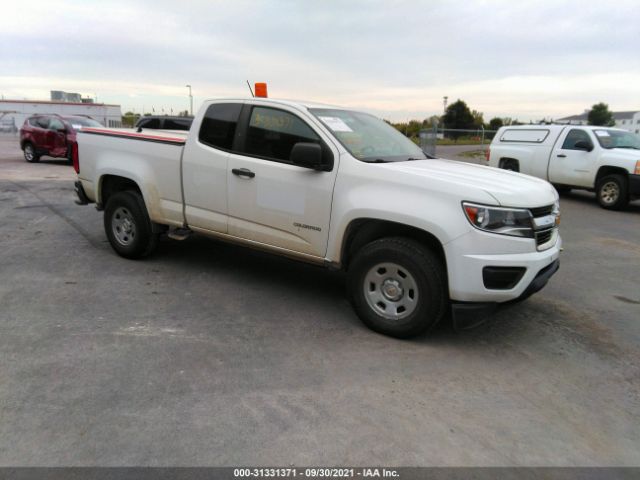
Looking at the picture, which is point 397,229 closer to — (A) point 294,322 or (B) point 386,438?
(A) point 294,322

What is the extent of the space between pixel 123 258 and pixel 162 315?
→ 202 centimetres

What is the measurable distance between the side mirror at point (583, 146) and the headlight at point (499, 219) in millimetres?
9228

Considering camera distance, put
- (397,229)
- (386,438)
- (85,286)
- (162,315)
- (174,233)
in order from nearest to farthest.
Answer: (386,438) < (397,229) < (162,315) < (85,286) < (174,233)

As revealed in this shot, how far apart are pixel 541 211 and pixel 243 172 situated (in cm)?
266

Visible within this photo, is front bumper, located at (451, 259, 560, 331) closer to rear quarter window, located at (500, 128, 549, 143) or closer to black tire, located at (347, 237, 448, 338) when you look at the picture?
black tire, located at (347, 237, 448, 338)

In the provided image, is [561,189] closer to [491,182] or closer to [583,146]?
Result: [583,146]

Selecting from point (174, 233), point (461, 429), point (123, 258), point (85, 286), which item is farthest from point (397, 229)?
point (123, 258)

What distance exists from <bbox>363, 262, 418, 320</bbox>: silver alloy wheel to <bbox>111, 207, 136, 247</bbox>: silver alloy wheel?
3159 mm

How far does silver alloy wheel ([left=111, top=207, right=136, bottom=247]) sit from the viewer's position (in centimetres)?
574

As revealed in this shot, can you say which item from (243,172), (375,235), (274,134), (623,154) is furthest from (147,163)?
(623,154)

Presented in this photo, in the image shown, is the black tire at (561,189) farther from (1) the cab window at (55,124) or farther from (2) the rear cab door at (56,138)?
(1) the cab window at (55,124)

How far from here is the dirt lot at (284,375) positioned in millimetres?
2631

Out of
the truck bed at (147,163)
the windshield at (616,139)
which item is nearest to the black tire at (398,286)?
the truck bed at (147,163)

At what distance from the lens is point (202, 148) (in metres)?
4.99
